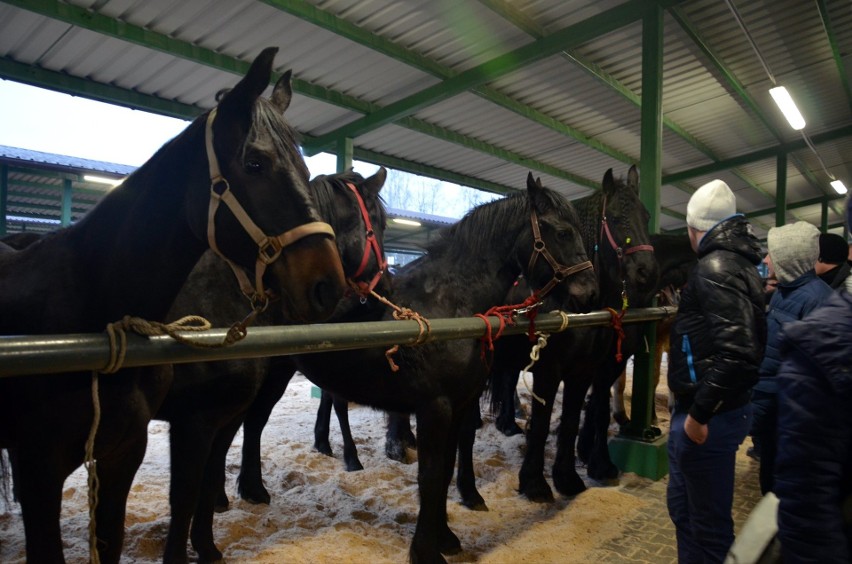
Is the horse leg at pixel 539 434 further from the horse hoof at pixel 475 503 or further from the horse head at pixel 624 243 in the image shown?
the horse head at pixel 624 243

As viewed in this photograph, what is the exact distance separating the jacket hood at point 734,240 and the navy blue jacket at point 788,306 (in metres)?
0.65

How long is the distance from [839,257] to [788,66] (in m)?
4.81

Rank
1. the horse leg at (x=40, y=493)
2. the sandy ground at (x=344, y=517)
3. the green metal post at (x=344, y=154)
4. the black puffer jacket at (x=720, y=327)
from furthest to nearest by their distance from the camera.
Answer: the green metal post at (x=344, y=154) < the sandy ground at (x=344, y=517) < the black puffer jacket at (x=720, y=327) < the horse leg at (x=40, y=493)

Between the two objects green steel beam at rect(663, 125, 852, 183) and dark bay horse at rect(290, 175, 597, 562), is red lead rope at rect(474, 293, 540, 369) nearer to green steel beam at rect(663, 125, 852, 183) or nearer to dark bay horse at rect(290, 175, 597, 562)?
dark bay horse at rect(290, 175, 597, 562)

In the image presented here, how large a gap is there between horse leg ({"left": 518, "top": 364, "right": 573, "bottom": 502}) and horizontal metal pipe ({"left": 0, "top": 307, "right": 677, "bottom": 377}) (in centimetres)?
170

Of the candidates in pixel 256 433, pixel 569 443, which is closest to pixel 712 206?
pixel 569 443

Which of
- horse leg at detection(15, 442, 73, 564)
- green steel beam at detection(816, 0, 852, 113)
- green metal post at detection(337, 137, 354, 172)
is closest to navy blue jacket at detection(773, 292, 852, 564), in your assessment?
horse leg at detection(15, 442, 73, 564)

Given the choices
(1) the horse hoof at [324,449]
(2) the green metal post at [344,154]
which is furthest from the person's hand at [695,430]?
(2) the green metal post at [344,154]

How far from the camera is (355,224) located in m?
2.90

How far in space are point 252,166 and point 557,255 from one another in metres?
2.06

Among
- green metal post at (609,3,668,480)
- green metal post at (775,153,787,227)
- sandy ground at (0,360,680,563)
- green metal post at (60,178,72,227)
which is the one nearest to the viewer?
sandy ground at (0,360,680,563)

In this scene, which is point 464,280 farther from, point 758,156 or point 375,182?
point 758,156

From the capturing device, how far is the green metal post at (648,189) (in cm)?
434

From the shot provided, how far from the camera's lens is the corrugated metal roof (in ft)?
14.7
